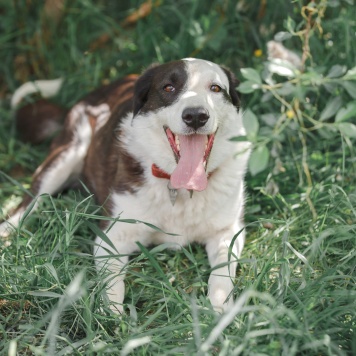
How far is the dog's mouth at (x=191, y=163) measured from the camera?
322 centimetres

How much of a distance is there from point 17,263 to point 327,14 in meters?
3.10

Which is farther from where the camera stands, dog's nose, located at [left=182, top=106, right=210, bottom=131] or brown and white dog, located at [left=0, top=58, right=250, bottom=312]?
brown and white dog, located at [left=0, top=58, right=250, bottom=312]

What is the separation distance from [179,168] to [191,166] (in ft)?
0.21

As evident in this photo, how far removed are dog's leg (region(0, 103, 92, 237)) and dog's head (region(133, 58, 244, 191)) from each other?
0.87 meters

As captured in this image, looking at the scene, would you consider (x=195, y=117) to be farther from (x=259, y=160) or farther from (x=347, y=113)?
(x=347, y=113)

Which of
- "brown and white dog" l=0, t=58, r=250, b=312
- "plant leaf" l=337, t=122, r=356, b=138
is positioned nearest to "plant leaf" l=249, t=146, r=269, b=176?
"brown and white dog" l=0, t=58, r=250, b=312

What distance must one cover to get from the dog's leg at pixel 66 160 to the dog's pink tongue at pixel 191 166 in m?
1.22

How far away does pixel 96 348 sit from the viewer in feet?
7.79

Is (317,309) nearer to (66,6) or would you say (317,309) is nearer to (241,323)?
(241,323)

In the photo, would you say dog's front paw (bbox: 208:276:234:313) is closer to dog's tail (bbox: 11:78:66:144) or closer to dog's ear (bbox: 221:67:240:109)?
dog's ear (bbox: 221:67:240:109)

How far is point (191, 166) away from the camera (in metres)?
3.24

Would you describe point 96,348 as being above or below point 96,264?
above

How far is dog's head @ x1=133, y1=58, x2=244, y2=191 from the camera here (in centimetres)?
316

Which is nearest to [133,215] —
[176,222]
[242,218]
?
[176,222]
